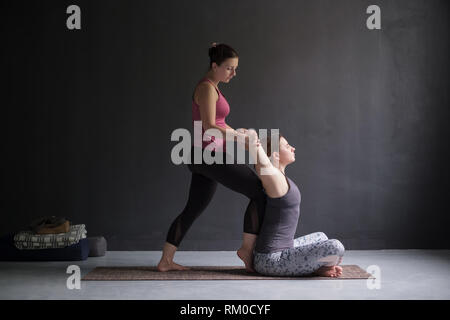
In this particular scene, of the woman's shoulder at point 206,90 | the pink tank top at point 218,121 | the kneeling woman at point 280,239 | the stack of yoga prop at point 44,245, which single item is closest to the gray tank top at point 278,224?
the kneeling woman at point 280,239

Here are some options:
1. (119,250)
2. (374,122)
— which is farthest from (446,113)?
(119,250)

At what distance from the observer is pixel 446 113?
4.96 meters

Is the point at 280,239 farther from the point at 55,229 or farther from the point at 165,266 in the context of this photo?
the point at 55,229

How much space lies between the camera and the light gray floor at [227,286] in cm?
306

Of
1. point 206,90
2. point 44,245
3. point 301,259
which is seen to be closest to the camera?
point 301,259

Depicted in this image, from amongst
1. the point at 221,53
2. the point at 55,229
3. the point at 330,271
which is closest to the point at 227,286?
the point at 330,271

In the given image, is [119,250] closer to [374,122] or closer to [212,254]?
[212,254]

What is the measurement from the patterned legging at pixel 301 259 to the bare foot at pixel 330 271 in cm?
Result: 4

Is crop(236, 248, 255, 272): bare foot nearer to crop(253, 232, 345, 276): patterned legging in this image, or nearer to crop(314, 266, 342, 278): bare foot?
crop(253, 232, 345, 276): patterned legging

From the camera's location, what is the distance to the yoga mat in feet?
11.7

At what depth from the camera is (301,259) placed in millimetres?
3498

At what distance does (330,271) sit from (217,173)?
83 cm

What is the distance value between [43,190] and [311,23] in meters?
2.43

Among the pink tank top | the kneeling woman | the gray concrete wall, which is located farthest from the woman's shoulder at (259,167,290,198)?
the gray concrete wall
